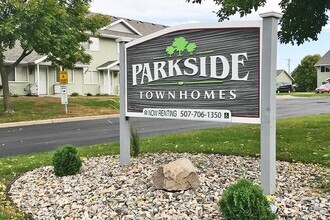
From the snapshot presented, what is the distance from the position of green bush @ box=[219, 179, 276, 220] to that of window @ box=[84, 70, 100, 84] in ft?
105

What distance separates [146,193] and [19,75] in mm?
28472

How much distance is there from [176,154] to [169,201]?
9.28 ft

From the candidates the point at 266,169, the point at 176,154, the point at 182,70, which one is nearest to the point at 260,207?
the point at 266,169

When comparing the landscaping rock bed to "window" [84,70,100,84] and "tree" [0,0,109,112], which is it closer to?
"tree" [0,0,109,112]

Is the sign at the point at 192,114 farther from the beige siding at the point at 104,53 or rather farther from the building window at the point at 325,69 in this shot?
the building window at the point at 325,69

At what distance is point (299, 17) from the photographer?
8352 mm

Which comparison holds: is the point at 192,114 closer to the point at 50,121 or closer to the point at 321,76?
the point at 50,121

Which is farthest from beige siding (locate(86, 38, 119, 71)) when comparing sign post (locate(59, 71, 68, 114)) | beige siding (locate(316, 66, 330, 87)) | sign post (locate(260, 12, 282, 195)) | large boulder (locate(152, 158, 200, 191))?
beige siding (locate(316, 66, 330, 87))

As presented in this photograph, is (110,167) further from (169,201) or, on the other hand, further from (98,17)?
(98,17)

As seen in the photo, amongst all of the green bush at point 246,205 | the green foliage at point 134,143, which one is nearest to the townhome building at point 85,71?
the green foliage at point 134,143

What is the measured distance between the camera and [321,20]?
8.43m

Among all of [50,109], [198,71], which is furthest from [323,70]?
[198,71]

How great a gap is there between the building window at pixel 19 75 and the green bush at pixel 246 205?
29391 millimetres

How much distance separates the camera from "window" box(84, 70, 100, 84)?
1346 inches
